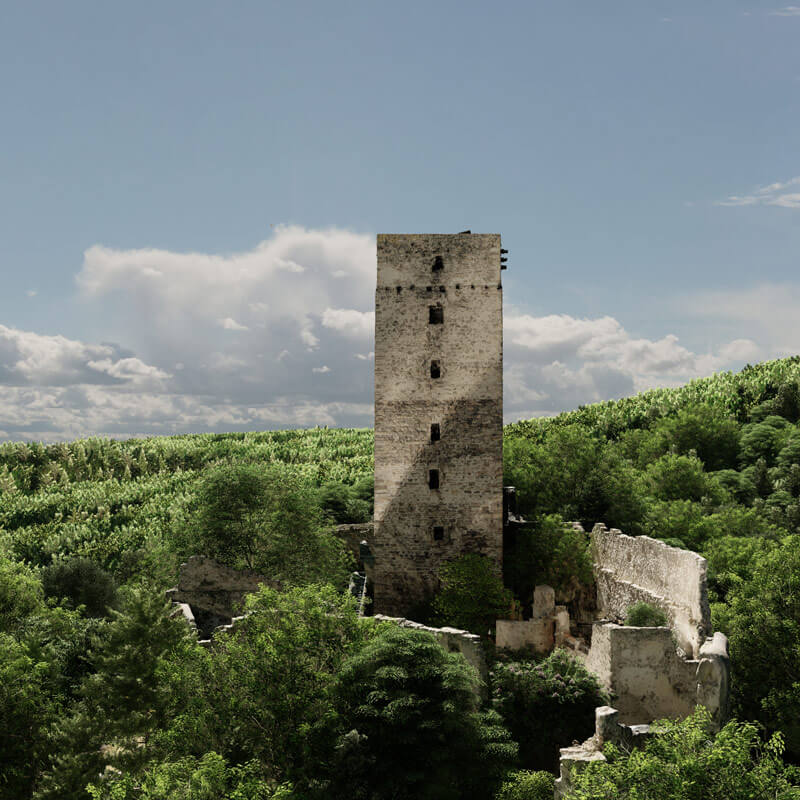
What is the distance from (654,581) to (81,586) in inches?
1165

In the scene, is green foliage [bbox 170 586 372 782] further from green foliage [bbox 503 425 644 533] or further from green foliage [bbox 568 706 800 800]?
green foliage [bbox 503 425 644 533]

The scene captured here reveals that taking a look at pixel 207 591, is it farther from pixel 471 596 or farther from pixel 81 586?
pixel 81 586

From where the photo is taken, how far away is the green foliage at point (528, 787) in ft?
59.5

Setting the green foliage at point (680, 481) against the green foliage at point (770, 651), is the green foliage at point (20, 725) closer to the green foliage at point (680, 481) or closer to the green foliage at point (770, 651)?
the green foliage at point (770, 651)

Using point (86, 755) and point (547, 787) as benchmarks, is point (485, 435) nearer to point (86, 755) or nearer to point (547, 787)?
point (547, 787)

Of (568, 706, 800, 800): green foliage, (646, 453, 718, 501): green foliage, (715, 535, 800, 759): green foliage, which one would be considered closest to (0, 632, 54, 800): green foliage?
(568, 706, 800, 800): green foliage

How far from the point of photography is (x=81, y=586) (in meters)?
40.5

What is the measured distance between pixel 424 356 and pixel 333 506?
2156 centimetres

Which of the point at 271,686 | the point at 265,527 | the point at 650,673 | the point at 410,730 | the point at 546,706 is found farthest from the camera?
the point at 265,527

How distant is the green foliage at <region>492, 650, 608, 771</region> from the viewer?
2145 centimetres

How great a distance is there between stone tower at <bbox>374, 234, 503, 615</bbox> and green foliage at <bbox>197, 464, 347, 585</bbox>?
5.87 m

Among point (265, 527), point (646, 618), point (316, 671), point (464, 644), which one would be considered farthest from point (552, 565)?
point (265, 527)

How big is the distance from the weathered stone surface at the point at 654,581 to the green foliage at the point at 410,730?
6.49 m

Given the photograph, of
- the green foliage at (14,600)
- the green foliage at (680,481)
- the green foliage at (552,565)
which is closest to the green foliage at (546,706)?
the green foliage at (552,565)
